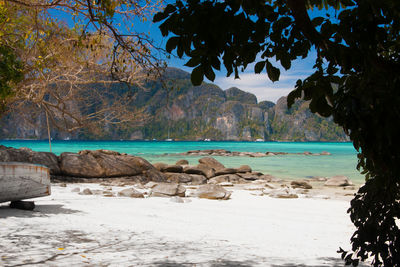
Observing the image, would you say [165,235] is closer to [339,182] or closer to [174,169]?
[174,169]

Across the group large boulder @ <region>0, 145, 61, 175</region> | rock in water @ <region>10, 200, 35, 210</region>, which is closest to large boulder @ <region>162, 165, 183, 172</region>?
large boulder @ <region>0, 145, 61, 175</region>

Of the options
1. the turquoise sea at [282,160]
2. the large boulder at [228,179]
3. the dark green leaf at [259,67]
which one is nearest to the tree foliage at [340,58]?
the dark green leaf at [259,67]

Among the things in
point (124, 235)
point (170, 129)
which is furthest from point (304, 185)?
point (170, 129)

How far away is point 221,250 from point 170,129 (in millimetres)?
167944

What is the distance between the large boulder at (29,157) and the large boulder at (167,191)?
21.0 ft

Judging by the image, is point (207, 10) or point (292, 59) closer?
point (207, 10)

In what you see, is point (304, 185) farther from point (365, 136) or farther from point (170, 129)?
point (170, 129)

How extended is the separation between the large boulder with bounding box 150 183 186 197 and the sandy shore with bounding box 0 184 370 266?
4.53 feet

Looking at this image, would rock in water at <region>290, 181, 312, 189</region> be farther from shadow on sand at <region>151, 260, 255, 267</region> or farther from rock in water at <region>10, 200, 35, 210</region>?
shadow on sand at <region>151, 260, 255, 267</region>

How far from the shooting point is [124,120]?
43.9 ft

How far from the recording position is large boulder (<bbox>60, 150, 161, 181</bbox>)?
13938mm

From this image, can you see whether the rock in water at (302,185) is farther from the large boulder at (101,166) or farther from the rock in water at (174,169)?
the large boulder at (101,166)

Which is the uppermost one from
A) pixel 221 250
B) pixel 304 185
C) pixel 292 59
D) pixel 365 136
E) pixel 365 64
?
pixel 292 59

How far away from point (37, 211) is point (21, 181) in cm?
60
